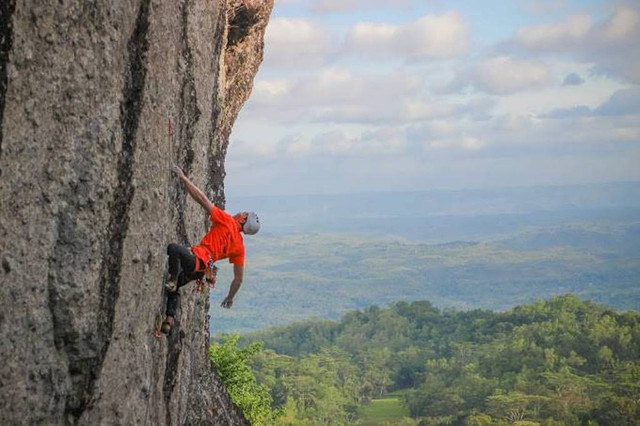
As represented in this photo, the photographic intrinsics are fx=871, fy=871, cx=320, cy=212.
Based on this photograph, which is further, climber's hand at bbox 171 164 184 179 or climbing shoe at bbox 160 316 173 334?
climber's hand at bbox 171 164 184 179

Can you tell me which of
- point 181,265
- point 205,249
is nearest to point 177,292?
point 181,265

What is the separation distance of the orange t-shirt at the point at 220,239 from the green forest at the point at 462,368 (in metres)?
60.4

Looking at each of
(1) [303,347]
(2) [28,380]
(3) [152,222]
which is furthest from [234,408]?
(1) [303,347]

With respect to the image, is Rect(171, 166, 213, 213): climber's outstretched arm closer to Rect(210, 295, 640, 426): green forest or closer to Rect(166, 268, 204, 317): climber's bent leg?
Rect(166, 268, 204, 317): climber's bent leg

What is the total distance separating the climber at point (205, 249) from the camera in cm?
1210

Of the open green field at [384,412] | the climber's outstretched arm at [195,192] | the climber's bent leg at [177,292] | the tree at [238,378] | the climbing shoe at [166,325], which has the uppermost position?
the climber's outstretched arm at [195,192]

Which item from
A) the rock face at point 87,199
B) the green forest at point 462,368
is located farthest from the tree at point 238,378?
the green forest at point 462,368

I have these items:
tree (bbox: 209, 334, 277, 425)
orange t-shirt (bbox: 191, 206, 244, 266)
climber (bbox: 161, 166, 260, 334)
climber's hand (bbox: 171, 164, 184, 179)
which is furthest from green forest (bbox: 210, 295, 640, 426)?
climber's hand (bbox: 171, 164, 184, 179)

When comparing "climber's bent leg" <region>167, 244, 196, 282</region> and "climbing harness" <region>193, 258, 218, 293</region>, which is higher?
"climber's bent leg" <region>167, 244, 196, 282</region>

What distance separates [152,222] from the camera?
11.6 m

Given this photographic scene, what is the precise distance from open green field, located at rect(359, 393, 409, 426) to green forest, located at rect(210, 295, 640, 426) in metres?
0.18

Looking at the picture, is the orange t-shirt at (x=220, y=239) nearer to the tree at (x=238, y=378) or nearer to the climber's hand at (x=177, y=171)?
the climber's hand at (x=177, y=171)

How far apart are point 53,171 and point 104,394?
2927 millimetres

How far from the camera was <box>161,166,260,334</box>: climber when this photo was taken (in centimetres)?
1210
